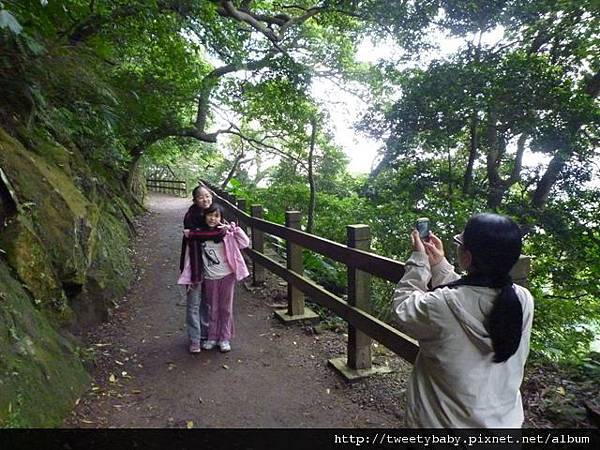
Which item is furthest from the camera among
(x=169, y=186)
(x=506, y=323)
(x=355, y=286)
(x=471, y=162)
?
(x=169, y=186)

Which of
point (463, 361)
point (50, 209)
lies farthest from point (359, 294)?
point (50, 209)

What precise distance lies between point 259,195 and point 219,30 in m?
8.17

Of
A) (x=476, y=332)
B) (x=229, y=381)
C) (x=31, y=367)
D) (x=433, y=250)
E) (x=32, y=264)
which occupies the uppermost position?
(x=433, y=250)

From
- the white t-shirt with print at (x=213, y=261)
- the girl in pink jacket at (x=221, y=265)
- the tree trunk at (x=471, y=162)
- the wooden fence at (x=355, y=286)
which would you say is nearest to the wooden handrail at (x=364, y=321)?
the wooden fence at (x=355, y=286)

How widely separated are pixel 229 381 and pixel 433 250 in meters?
2.74

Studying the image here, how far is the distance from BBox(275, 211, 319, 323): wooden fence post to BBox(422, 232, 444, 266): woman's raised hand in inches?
123

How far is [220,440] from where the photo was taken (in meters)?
3.12

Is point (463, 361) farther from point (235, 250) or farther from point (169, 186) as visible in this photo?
point (169, 186)

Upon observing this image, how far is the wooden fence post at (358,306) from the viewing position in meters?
3.79

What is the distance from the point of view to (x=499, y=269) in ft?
5.32

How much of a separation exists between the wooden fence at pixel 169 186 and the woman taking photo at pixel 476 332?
3092 centimetres

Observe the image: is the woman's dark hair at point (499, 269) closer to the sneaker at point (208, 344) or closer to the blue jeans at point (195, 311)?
the blue jeans at point (195, 311)

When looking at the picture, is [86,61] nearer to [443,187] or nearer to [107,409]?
[107,409]

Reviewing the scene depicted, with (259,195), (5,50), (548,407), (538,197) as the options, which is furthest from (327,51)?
(548,407)
